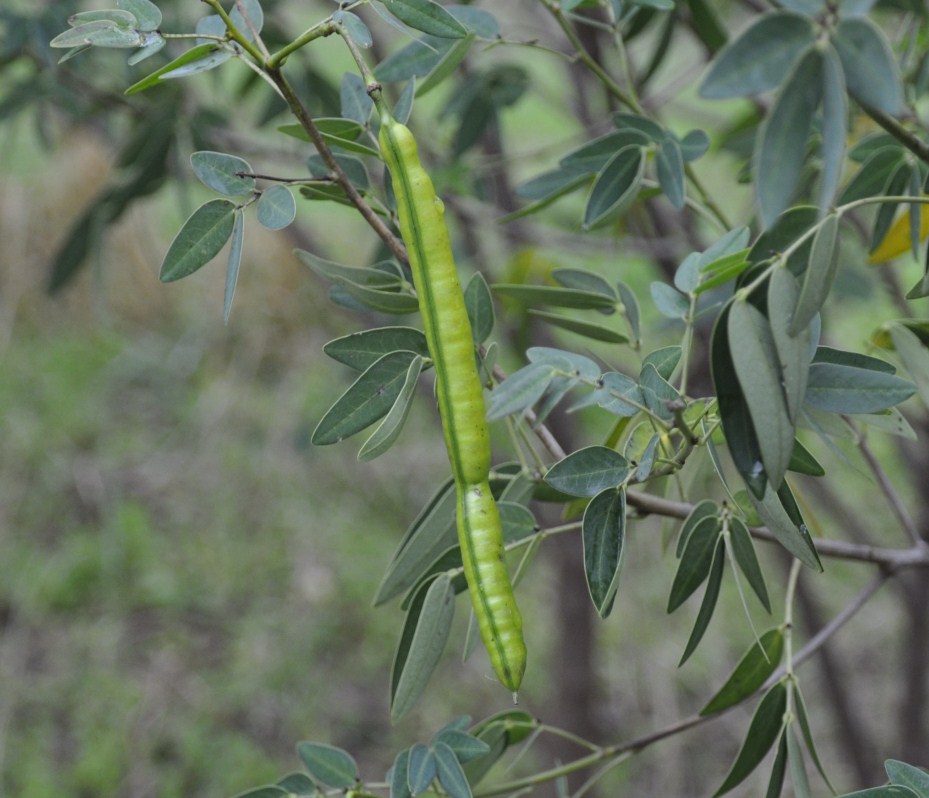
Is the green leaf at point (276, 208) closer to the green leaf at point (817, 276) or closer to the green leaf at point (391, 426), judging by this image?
the green leaf at point (391, 426)

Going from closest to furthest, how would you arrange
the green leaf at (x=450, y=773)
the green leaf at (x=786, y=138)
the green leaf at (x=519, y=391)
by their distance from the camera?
the green leaf at (x=786, y=138) → the green leaf at (x=519, y=391) → the green leaf at (x=450, y=773)

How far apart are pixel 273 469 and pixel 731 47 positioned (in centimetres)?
224

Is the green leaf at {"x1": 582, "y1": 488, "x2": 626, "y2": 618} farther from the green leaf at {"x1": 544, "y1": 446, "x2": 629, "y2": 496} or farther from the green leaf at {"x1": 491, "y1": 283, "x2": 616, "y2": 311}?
the green leaf at {"x1": 491, "y1": 283, "x2": 616, "y2": 311}

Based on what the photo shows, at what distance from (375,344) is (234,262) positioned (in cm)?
8

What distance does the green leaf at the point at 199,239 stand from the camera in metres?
0.44

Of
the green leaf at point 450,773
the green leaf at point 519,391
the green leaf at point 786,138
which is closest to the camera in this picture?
the green leaf at point 786,138

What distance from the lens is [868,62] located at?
0.28m

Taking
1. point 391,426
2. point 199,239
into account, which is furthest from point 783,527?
point 199,239

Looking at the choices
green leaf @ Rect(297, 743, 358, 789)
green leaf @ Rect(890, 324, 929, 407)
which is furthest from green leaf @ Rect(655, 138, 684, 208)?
green leaf @ Rect(297, 743, 358, 789)

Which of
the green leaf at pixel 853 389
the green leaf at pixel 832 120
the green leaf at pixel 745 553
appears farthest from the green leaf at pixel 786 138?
the green leaf at pixel 745 553

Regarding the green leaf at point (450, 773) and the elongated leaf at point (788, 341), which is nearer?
the elongated leaf at point (788, 341)

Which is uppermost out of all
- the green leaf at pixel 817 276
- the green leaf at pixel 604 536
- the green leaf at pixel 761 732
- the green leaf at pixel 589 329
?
the green leaf at pixel 817 276

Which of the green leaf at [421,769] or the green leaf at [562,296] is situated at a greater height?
the green leaf at [562,296]

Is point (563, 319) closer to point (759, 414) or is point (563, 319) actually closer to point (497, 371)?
point (497, 371)
